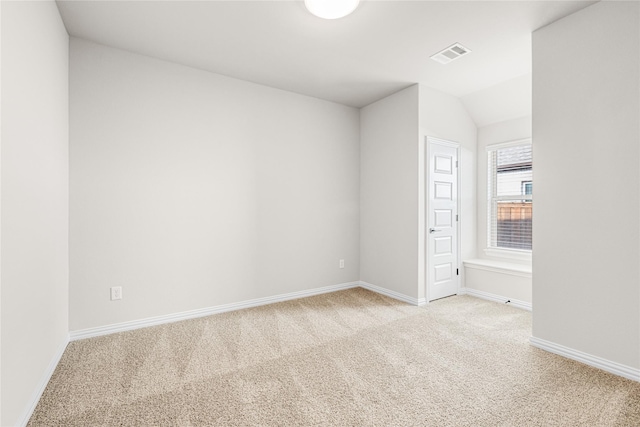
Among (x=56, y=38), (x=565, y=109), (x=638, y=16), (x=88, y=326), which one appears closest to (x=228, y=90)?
(x=56, y=38)

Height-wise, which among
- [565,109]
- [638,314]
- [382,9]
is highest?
[382,9]

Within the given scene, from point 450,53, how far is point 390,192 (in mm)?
1706

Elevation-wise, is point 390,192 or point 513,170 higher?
point 513,170

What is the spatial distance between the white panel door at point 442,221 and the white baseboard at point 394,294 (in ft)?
0.70

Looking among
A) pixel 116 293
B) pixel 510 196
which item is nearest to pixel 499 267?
pixel 510 196

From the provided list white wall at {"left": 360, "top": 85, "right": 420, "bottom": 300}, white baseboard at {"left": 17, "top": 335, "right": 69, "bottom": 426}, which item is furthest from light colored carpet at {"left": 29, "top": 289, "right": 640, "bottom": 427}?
white wall at {"left": 360, "top": 85, "right": 420, "bottom": 300}

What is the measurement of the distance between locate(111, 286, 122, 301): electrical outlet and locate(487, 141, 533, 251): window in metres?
4.56

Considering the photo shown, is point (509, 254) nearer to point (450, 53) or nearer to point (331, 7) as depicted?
point (450, 53)

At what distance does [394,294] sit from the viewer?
3.93 metres

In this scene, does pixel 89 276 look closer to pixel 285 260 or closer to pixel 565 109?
pixel 285 260

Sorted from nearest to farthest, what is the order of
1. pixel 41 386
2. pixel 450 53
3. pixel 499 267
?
pixel 41 386
pixel 450 53
pixel 499 267

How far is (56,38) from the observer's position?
225 cm

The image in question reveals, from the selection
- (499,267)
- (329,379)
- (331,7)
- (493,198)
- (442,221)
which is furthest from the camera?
(493,198)

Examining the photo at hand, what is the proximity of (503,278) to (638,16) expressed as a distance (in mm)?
2770
